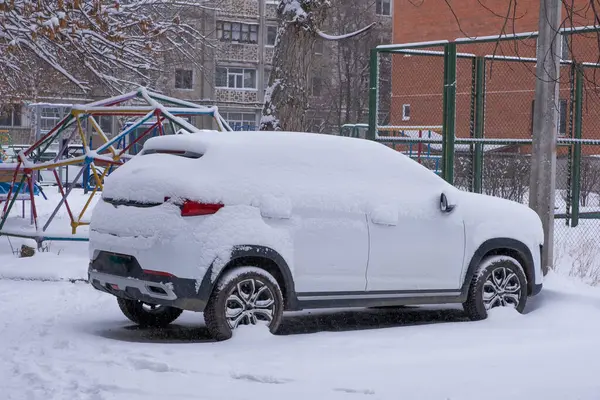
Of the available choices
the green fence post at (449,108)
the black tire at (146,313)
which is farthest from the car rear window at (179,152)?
the green fence post at (449,108)

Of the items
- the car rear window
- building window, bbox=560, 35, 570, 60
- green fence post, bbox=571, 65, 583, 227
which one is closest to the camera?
the car rear window

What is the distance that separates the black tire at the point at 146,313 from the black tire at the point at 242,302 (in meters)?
1.25

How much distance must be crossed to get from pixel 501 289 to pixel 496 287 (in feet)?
0.18

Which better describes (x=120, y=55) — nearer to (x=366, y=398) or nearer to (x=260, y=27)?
(x=366, y=398)

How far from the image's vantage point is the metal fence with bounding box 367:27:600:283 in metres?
13.3

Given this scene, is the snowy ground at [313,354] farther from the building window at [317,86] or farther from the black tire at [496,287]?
the building window at [317,86]

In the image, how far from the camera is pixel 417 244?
8797mm

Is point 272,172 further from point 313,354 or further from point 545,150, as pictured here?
point 545,150

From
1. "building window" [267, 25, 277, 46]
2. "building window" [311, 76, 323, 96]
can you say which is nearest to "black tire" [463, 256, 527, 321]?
"building window" [311, 76, 323, 96]

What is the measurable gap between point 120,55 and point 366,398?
11074mm

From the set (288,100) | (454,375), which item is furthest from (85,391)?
(288,100)

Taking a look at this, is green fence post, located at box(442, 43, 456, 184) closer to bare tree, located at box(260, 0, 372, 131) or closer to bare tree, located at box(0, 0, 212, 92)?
bare tree, located at box(260, 0, 372, 131)

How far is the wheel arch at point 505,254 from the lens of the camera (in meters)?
9.13

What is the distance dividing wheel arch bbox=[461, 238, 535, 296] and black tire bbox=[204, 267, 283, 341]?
206 centimetres
